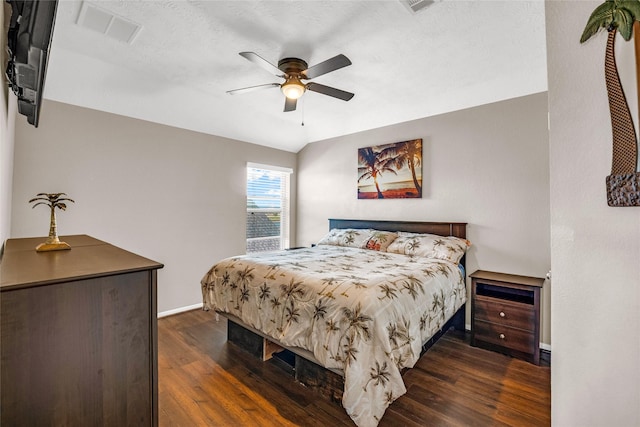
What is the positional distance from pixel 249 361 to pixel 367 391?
1.26 meters

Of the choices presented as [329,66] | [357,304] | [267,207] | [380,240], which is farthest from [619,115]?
[267,207]

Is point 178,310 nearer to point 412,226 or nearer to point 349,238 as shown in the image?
point 349,238

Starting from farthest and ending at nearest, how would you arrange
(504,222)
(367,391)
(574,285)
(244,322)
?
(504,222)
(244,322)
(367,391)
(574,285)

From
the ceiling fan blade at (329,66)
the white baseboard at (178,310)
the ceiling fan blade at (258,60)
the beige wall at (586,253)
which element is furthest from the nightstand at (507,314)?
the white baseboard at (178,310)

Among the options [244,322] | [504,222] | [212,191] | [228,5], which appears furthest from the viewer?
[212,191]

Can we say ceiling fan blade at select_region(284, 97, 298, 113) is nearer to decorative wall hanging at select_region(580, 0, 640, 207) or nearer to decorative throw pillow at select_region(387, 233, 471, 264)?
decorative throw pillow at select_region(387, 233, 471, 264)

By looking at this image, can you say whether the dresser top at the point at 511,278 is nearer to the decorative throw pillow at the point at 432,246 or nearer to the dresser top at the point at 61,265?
the decorative throw pillow at the point at 432,246

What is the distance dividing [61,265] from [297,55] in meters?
2.25

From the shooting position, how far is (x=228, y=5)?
1.89m

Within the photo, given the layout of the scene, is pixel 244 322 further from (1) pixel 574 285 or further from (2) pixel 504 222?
(2) pixel 504 222

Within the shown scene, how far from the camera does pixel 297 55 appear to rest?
8.11 feet

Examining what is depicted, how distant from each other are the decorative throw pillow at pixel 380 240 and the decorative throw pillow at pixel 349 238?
0.08 metres

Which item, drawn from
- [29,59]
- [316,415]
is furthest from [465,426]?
[29,59]

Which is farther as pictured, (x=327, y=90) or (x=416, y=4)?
(x=327, y=90)
